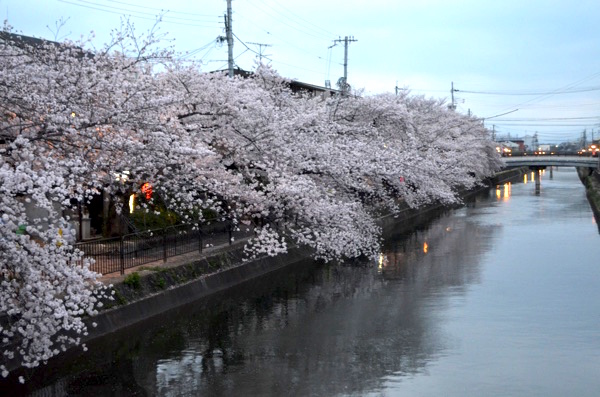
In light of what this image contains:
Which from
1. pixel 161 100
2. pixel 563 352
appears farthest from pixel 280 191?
pixel 563 352

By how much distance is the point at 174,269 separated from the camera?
60.5 feet

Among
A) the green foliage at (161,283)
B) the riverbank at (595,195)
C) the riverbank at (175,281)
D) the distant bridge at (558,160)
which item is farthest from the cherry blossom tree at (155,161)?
the distant bridge at (558,160)

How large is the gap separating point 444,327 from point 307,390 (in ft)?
16.6

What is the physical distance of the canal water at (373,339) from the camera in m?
12.5

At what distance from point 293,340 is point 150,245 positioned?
532 centimetres

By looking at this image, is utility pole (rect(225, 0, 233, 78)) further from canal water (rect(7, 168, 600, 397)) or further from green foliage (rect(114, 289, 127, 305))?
green foliage (rect(114, 289, 127, 305))

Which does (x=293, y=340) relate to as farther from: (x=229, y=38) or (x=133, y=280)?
(x=229, y=38)

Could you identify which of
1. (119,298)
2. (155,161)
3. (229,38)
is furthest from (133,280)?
(229,38)

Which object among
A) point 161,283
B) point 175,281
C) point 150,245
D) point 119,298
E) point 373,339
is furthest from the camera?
point 150,245

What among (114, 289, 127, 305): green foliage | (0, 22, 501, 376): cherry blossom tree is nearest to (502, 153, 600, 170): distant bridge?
(0, 22, 501, 376): cherry blossom tree

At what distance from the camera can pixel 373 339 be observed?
15.2m

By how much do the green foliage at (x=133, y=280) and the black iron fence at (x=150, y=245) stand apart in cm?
60

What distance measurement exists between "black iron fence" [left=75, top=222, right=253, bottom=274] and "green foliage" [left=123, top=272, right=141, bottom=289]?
60cm

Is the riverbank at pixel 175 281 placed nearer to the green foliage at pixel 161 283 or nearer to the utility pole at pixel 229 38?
the green foliage at pixel 161 283
